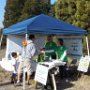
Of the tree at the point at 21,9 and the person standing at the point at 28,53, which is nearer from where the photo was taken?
the person standing at the point at 28,53

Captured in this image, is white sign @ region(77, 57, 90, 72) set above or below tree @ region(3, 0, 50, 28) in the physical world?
below

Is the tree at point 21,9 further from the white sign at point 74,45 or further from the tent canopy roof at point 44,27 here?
the tent canopy roof at point 44,27

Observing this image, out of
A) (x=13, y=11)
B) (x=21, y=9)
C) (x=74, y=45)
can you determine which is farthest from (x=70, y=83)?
(x=13, y=11)

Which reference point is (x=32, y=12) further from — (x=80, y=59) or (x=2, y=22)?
(x=80, y=59)

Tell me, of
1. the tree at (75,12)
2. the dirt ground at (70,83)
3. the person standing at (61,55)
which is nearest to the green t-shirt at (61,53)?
the person standing at (61,55)

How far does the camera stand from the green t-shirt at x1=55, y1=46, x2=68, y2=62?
1351cm

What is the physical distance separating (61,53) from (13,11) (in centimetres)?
2395

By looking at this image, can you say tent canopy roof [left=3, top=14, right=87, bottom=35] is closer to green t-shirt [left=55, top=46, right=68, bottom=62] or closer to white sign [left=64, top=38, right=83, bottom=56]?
green t-shirt [left=55, top=46, right=68, bottom=62]

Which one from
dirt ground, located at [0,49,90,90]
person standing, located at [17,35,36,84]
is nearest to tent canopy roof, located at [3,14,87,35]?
person standing, located at [17,35,36,84]

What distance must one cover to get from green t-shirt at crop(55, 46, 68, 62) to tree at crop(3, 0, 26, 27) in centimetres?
2296

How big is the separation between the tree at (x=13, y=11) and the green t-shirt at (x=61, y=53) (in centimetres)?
2296

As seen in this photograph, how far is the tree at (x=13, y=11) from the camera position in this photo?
36544mm

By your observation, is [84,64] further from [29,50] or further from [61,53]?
[29,50]

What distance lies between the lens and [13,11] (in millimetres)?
36969
